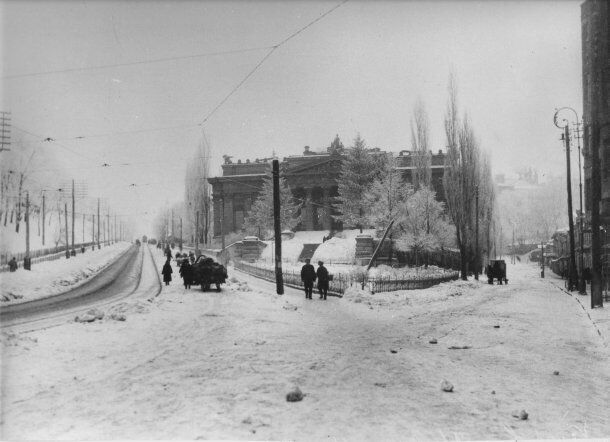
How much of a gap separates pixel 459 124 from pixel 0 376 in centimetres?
3428

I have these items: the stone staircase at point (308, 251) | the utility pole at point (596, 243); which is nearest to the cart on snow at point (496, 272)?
the utility pole at point (596, 243)

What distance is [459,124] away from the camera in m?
35.5

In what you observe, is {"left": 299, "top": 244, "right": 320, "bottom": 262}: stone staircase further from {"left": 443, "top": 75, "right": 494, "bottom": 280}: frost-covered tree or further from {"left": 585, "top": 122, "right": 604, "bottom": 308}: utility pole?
{"left": 585, "top": 122, "right": 604, "bottom": 308}: utility pole

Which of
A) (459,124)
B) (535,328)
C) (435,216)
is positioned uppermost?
(459,124)

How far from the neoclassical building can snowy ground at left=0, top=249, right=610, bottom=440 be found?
51894 mm

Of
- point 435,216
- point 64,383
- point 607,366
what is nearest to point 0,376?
point 64,383

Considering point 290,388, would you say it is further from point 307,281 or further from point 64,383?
point 307,281

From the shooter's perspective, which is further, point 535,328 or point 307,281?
point 307,281

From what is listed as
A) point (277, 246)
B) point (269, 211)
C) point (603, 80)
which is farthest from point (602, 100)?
point (269, 211)

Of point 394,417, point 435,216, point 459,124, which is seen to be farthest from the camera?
point 435,216

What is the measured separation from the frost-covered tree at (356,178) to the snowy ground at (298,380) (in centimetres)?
4441

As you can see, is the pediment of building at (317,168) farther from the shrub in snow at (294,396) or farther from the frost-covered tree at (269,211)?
the shrub in snow at (294,396)

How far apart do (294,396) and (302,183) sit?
62.8 m

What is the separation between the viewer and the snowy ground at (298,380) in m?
4.90
